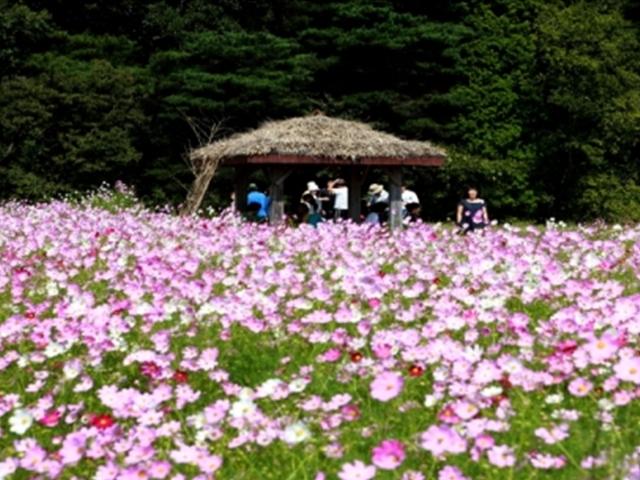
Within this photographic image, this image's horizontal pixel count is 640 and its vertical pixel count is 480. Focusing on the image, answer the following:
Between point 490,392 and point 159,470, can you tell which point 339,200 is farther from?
point 159,470

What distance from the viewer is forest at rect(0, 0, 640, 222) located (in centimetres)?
3253

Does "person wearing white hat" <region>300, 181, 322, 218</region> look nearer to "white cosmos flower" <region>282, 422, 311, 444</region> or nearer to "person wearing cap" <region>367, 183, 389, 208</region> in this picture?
"person wearing cap" <region>367, 183, 389, 208</region>

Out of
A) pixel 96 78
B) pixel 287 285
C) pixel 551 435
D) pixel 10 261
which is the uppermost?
pixel 551 435

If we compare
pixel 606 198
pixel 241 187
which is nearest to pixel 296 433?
pixel 241 187

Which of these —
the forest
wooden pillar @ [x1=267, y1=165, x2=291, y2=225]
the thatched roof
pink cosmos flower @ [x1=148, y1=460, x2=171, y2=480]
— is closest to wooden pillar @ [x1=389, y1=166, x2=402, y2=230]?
the thatched roof

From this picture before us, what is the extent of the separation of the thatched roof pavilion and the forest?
38.6 feet

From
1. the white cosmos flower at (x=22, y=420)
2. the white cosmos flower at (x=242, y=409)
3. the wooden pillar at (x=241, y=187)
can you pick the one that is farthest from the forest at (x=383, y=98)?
the white cosmos flower at (x=242, y=409)

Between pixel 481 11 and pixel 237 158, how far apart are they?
19.0 m

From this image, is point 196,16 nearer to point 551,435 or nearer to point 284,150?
point 284,150

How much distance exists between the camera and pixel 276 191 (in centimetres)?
1969

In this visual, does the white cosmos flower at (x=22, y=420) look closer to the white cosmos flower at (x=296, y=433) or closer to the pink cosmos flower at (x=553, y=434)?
the white cosmos flower at (x=296, y=433)

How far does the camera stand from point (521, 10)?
36812 mm

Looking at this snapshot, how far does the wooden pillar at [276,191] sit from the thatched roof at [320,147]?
1.96 feet

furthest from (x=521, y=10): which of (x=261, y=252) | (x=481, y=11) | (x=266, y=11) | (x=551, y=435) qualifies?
(x=551, y=435)
